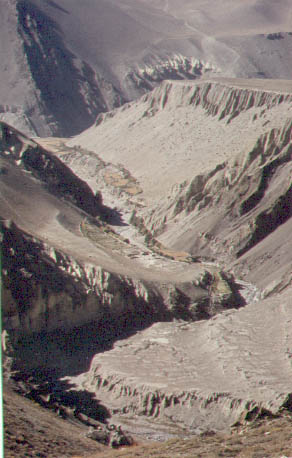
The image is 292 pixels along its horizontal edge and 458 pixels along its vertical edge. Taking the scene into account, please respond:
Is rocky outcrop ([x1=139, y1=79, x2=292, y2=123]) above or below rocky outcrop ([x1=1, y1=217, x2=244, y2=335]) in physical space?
above

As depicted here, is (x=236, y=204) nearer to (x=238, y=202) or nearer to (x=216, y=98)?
(x=238, y=202)

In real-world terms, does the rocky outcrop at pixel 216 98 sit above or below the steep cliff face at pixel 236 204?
above

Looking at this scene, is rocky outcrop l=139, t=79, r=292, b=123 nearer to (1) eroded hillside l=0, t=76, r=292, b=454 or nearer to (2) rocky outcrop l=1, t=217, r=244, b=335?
(1) eroded hillside l=0, t=76, r=292, b=454

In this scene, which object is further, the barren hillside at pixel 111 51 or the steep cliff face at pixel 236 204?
the barren hillside at pixel 111 51

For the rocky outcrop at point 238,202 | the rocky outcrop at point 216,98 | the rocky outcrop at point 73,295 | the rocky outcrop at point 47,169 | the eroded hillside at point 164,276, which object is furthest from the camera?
the rocky outcrop at point 216,98

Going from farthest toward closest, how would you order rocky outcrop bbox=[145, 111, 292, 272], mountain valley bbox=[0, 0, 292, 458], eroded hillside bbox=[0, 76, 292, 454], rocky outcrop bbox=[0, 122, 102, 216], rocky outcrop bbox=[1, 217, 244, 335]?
1. rocky outcrop bbox=[0, 122, 102, 216]
2. rocky outcrop bbox=[145, 111, 292, 272]
3. rocky outcrop bbox=[1, 217, 244, 335]
4. eroded hillside bbox=[0, 76, 292, 454]
5. mountain valley bbox=[0, 0, 292, 458]

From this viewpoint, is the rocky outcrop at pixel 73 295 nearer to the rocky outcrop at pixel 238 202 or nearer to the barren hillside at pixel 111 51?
the rocky outcrop at pixel 238 202

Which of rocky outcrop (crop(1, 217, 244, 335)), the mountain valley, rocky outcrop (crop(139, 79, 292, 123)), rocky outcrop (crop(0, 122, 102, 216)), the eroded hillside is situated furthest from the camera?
rocky outcrop (crop(139, 79, 292, 123))

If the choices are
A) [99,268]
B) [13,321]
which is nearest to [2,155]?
[99,268]

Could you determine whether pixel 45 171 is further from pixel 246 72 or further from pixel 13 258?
pixel 246 72

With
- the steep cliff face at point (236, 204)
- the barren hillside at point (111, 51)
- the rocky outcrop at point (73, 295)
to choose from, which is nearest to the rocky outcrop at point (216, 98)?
the steep cliff face at point (236, 204)

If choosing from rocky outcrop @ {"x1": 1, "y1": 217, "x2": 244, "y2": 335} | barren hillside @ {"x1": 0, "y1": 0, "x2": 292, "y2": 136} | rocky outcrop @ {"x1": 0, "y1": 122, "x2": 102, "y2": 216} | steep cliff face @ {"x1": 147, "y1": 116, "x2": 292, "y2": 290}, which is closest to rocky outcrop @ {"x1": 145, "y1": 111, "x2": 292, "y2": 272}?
steep cliff face @ {"x1": 147, "y1": 116, "x2": 292, "y2": 290}
